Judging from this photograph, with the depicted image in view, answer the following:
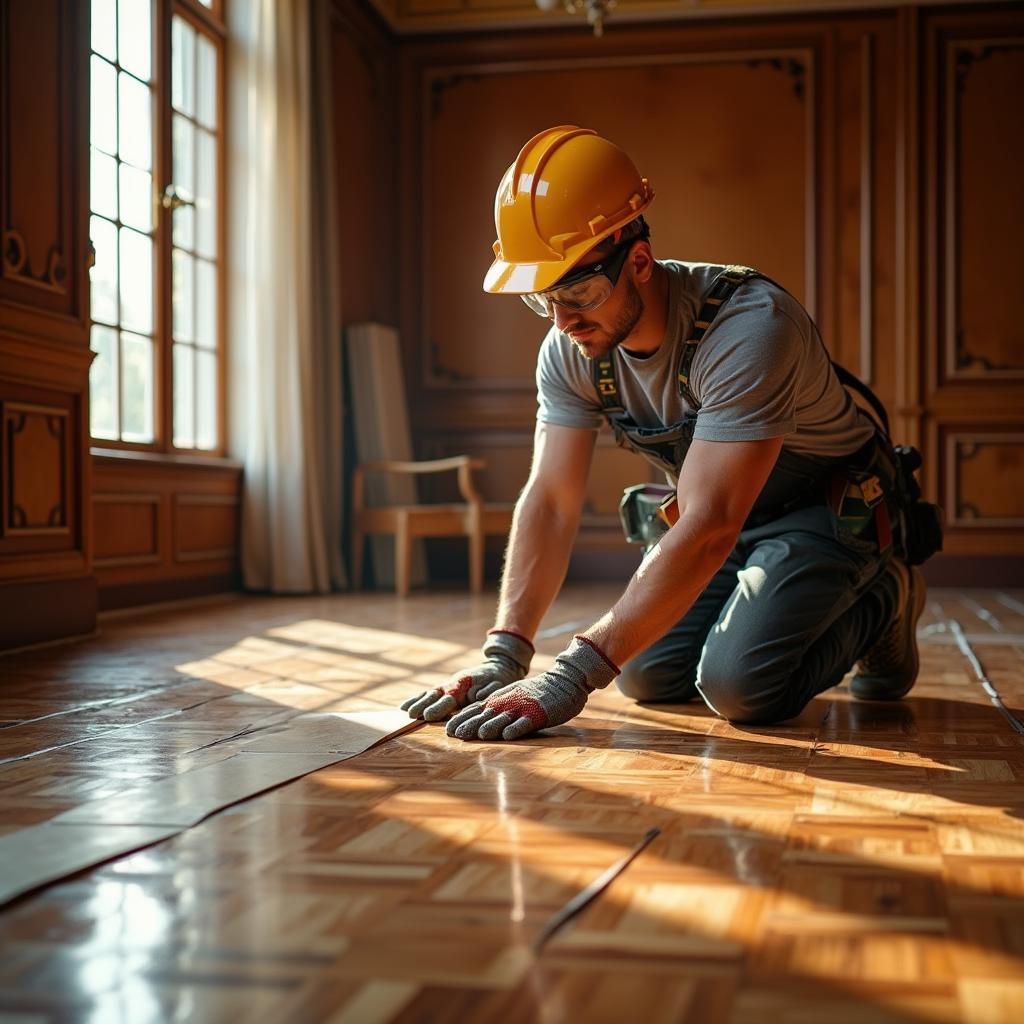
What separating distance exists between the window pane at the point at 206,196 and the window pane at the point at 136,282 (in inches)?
20.0

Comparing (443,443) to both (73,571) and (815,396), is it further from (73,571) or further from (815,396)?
(815,396)

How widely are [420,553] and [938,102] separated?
3.06 meters

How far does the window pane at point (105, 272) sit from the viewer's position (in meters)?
4.15

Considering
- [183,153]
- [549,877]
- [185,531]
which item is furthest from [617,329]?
[183,153]

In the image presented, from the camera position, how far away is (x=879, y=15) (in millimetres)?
6051

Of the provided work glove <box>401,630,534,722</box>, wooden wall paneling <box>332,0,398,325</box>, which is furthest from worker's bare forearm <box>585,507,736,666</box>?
wooden wall paneling <box>332,0,398,325</box>

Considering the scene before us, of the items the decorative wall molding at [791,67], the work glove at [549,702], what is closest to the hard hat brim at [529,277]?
the work glove at [549,702]


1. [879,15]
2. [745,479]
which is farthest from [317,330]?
[745,479]

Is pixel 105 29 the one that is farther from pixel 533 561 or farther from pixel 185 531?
pixel 533 561

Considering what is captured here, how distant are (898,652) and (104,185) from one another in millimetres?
2983

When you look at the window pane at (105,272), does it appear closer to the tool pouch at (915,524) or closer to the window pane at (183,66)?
the window pane at (183,66)

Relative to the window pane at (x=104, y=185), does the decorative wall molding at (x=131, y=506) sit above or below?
below

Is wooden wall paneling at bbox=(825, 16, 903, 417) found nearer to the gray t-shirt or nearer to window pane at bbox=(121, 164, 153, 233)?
window pane at bbox=(121, 164, 153, 233)

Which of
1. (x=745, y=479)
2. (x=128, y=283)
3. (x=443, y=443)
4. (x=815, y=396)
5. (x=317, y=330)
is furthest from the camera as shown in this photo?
(x=443, y=443)
